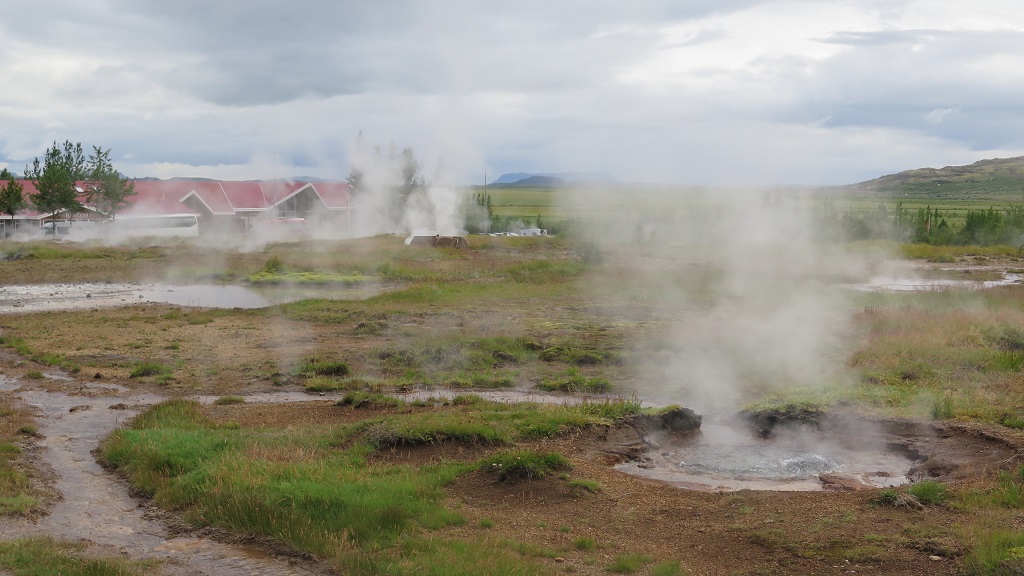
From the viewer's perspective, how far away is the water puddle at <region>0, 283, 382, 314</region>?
35656mm

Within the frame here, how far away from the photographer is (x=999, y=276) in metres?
49.3

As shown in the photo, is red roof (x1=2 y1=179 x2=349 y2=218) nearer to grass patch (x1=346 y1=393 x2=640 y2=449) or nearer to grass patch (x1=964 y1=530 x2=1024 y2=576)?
grass patch (x1=346 y1=393 x2=640 y2=449)

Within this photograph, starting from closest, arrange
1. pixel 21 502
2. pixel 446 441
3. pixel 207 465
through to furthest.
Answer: pixel 21 502 → pixel 207 465 → pixel 446 441

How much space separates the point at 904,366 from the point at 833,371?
5.93 ft

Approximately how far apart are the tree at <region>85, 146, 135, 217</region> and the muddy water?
203 feet

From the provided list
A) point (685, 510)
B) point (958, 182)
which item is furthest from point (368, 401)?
point (958, 182)

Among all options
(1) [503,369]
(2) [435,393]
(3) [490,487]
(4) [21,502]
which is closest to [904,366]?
(1) [503,369]

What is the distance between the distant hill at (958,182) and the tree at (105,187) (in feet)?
354

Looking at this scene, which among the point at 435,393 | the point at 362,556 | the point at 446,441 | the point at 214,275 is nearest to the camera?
the point at 362,556

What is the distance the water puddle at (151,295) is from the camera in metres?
35.7

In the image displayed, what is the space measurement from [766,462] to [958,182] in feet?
601

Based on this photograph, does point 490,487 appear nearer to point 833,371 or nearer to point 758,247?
point 833,371

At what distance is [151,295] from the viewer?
38.9 metres

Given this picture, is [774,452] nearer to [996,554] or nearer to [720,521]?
[720,521]
